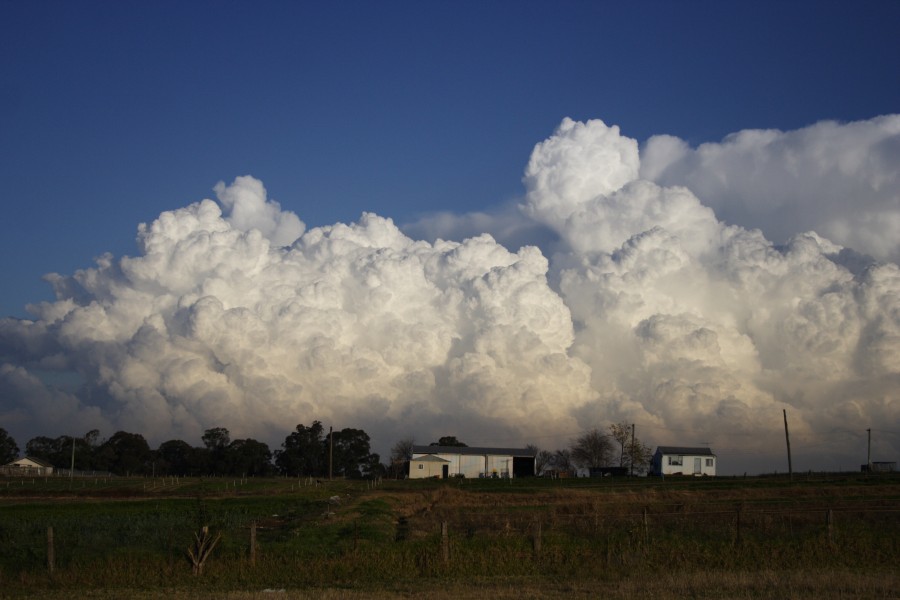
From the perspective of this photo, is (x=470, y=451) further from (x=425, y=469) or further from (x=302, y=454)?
(x=302, y=454)

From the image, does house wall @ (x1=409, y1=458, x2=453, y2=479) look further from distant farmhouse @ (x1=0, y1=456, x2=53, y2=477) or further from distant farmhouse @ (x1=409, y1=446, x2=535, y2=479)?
distant farmhouse @ (x1=0, y1=456, x2=53, y2=477)

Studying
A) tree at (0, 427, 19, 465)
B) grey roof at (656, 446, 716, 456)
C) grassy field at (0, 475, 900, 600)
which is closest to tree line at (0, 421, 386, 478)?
tree at (0, 427, 19, 465)

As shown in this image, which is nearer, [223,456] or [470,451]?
[470,451]

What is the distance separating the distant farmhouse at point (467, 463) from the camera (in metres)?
120

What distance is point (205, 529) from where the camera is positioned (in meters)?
25.1

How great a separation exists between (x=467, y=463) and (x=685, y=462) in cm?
3071

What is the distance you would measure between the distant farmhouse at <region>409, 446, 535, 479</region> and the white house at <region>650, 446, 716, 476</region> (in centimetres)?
2016

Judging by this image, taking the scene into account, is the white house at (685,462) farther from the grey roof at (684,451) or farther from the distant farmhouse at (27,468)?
the distant farmhouse at (27,468)

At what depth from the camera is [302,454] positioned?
6432 inches

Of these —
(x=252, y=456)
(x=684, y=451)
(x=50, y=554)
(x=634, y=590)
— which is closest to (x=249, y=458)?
(x=252, y=456)

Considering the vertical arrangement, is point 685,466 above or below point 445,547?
above

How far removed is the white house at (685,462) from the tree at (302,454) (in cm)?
6963

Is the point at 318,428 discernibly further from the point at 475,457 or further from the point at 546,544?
the point at 546,544

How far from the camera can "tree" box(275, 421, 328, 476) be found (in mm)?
162875
